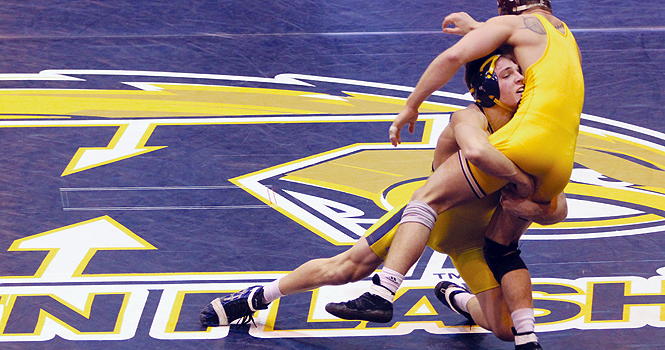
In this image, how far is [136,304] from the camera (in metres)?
2.96

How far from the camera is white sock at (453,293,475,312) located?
9.26ft

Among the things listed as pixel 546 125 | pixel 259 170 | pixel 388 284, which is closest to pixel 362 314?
pixel 388 284

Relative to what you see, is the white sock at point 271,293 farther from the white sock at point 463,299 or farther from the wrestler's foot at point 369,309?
the white sock at point 463,299

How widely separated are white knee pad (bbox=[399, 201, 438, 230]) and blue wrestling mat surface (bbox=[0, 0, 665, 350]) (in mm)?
621

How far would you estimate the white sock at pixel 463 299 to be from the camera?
2.82 meters

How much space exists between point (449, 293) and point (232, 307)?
2.95 feet

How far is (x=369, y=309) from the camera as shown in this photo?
92.1 inches

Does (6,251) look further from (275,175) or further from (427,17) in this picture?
(427,17)

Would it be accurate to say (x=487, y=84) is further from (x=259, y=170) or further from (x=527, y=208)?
(x=259, y=170)

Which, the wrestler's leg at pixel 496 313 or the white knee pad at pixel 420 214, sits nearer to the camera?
the white knee pad at pixel 420 214

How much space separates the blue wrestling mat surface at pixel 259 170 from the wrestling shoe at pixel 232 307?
0.21 feet

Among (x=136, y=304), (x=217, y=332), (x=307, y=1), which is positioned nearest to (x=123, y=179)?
(x=136, y=304)

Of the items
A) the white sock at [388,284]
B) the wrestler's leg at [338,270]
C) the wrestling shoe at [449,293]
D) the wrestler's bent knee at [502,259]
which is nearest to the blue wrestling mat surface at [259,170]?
the wrestling shoe at [449,293]

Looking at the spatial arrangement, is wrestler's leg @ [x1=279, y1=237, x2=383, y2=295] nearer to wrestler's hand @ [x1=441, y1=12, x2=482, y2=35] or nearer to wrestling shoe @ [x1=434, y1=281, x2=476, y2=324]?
wrestling shoe @ [x1=434, y1=281, x2=476, y2=324]
